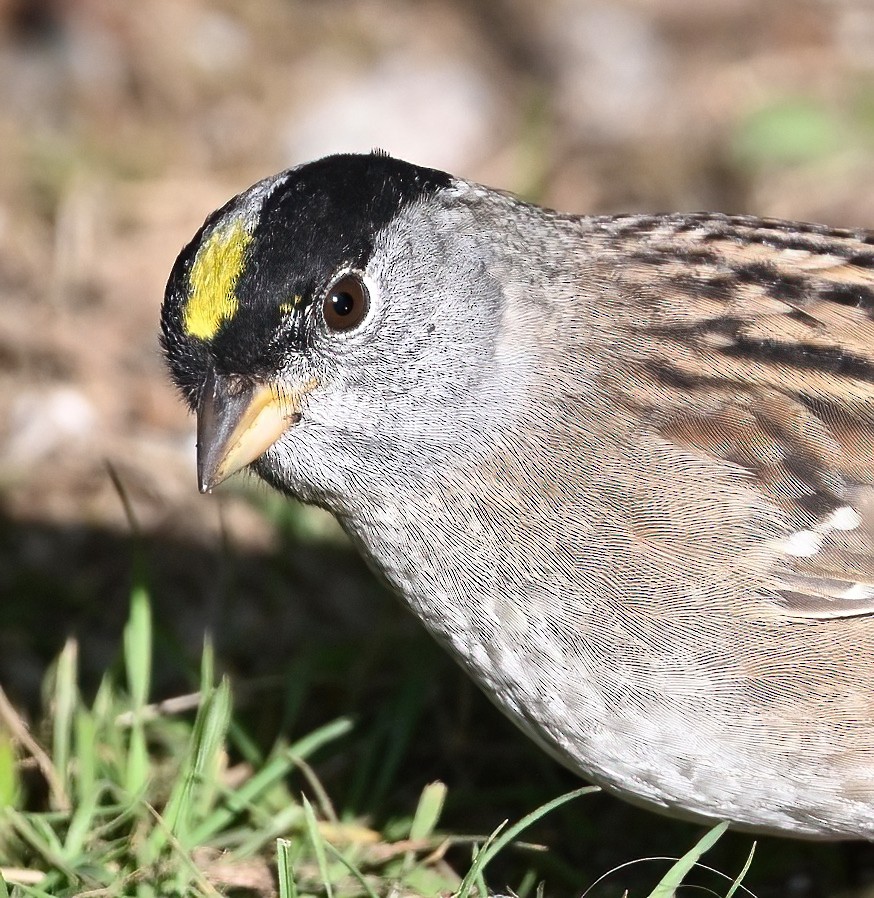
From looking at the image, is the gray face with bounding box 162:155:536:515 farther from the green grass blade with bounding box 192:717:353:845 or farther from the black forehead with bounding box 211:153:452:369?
the green grass blade with bounding box 192:717:353:845

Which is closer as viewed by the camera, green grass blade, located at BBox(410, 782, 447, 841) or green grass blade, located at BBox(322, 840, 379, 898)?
green grass blade, located at BBox(322, 840, 379, 898)

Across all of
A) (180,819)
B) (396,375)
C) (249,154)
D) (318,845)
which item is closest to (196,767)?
(180,819)

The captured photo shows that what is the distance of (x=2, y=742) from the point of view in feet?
10.8

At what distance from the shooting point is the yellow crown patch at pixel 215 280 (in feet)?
9.23

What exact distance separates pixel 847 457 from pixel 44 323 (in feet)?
10.5

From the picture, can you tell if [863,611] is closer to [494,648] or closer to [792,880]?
[494,648]

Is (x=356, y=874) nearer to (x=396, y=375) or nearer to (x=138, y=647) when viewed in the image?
(x=138, y=647)

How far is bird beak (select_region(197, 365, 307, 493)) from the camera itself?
2.89m

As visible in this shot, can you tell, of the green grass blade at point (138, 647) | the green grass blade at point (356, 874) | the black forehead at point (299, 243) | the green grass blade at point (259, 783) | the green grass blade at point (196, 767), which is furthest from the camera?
the green grass blade at point (138, 647)

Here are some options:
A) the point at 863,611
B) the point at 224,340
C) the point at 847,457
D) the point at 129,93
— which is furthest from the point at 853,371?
the point at 129,93

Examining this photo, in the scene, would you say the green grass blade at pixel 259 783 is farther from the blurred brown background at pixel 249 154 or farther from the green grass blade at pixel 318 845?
the blurred brown background at pixel 249 154

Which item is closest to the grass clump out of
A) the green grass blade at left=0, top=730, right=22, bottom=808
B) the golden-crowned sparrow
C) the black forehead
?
the green grass blade at left=0, top=730, right=22, bottom=808

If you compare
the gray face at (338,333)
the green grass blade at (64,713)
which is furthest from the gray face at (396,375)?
the green grass blade at (64,713)

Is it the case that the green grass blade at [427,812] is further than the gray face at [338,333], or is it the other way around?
the green grass blade at [427,812]
